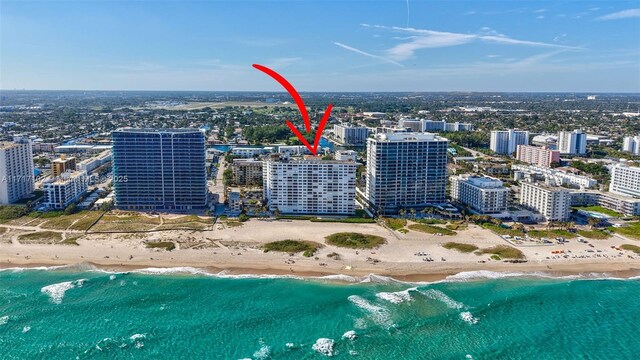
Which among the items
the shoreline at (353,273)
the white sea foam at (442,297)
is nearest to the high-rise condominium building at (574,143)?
the shoreline at (353,273)

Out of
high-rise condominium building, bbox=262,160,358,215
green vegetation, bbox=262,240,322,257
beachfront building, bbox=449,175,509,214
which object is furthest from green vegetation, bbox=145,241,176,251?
beachfront building, bbox=449,175,509,214

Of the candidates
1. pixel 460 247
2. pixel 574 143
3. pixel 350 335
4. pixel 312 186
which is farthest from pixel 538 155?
pixel 350 335

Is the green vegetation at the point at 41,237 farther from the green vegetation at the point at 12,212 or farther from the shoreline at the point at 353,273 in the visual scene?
the green vegetation at the point at 12,212

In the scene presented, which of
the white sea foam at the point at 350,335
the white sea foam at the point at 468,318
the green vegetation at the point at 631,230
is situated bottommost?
the white sea foam at the point at 350,335

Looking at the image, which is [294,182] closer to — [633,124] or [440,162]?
[440,162]

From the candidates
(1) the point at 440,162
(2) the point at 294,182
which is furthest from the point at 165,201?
(1) the point at 440,162

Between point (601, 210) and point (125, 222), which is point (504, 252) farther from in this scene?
point (125, 222)

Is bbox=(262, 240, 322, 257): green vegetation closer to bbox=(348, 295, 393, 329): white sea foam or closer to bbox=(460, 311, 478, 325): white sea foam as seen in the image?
bbox=(348, 295, 393, 329): white sea foam

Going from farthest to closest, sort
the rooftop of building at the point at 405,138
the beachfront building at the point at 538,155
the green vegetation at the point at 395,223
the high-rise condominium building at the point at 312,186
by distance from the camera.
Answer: the beachfront building at the point at 538,155, the rooftop of building at the point at 405,138, the high-rise condominium building at the point at 312,186, the green vegetation at the point at 395,223
